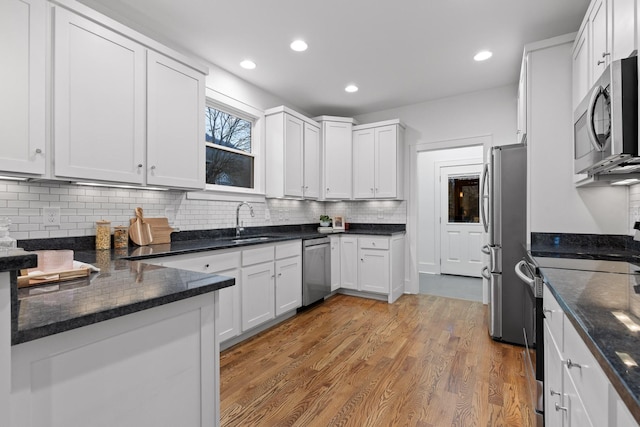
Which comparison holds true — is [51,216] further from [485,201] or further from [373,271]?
[485,201]

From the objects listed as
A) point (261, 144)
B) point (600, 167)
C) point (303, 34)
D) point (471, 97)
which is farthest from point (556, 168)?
point (261, 144)

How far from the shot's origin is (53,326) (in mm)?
722

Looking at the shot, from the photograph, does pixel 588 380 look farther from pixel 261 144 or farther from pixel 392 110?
pixel 392 110

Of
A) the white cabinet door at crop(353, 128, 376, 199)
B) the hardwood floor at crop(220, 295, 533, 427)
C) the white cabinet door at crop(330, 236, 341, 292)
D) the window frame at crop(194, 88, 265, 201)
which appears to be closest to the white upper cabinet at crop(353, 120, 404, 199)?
the white cabinet door at crop(353, 128, 376, 199)

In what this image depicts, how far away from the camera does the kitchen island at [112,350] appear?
0.70 m

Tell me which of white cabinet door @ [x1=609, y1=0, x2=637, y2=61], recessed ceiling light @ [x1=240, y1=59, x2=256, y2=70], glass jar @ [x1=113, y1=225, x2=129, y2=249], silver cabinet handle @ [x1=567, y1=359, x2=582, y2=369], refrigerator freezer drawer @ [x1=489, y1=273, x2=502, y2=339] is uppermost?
recessed ceiling light @ [x1=240, y1=59, x2=256, y2=70]

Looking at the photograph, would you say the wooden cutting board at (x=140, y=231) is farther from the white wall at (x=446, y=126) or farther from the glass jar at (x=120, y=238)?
the white wall at (x=446, y=126)

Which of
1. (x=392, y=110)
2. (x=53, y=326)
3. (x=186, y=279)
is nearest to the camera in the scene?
(x=53, y=326)

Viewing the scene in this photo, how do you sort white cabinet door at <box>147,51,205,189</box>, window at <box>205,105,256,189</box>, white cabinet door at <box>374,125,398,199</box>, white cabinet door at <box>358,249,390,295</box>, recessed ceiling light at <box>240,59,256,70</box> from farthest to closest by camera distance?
white cabinet door at <box>374,125,398,199</box>
white cabinet door at <box>358,249,390,295</box>
window at <box>205,105,256,189</box>
recessed ceiling light at <box>240,59,256,70</box>
white cabinet door at <box>147,51,205,189</box>

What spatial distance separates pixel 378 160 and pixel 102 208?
330 centimetres

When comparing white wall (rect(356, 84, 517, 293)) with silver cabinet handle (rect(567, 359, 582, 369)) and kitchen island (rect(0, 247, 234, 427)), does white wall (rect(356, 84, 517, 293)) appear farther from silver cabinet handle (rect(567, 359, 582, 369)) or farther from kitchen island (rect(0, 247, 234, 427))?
kitchen island (rect(0, 247, 234, 427))

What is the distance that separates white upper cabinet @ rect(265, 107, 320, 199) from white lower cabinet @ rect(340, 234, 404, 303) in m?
0.93

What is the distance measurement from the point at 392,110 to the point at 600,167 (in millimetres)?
3270

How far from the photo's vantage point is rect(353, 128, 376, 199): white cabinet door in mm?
4477
